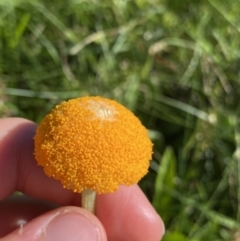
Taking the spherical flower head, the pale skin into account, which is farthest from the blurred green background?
the spherical flower head

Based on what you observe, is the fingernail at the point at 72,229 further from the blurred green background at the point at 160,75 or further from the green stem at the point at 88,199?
the blurred green background at the point at 160,75

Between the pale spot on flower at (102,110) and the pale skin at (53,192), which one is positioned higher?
the pale spot on flower at (102,110)

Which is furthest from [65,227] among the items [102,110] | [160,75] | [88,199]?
[160,75]

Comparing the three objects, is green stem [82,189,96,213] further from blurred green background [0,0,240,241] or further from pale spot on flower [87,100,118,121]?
blurred green background [0,0,240,241]

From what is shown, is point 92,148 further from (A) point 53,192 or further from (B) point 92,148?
(A) point 53,192

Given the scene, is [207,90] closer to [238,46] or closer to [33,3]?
[238,46]

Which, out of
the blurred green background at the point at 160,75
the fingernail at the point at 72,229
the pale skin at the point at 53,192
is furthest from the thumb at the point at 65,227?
the blurred green background at the point at 160,75
